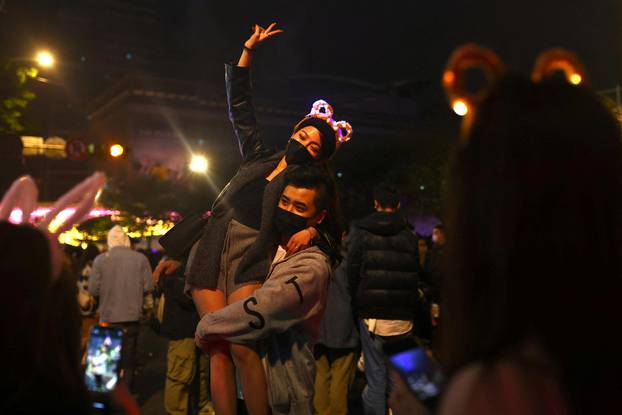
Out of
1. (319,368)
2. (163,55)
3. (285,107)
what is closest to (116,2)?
(163,55)

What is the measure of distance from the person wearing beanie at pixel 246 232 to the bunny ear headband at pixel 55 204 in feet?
4.56

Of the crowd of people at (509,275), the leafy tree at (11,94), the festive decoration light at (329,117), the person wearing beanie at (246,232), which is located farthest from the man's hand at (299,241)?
the leafy tree at (11,94)

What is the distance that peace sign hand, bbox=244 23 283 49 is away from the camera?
3828 millimetres

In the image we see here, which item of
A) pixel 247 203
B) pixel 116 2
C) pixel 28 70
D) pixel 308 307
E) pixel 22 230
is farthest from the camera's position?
pixel 116 2

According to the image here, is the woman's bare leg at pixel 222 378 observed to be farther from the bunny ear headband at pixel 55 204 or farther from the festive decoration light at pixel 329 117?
the festive decoration light at pixel 329 117

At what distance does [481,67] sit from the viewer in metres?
1.45

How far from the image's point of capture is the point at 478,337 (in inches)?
49.5

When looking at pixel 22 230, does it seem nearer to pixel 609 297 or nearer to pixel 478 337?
pixel 478 337

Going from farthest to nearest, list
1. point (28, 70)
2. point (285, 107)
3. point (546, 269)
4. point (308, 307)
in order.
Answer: point (285, 107) → point (28, 70) → point (308, 307) → point (546, 269)

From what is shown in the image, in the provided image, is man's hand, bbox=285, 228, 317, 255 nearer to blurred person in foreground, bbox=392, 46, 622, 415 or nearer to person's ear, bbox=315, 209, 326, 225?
person's ear, bbox=315, 209, 326, 225

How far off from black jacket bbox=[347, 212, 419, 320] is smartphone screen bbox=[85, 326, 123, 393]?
13.6ft

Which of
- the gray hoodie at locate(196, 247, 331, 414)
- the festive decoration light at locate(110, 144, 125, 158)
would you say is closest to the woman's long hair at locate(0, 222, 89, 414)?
the gray hoodie at locate(196, 247, 331, 414)

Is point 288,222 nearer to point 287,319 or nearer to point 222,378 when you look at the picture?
point 287,319

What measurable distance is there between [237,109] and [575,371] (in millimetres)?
3069
